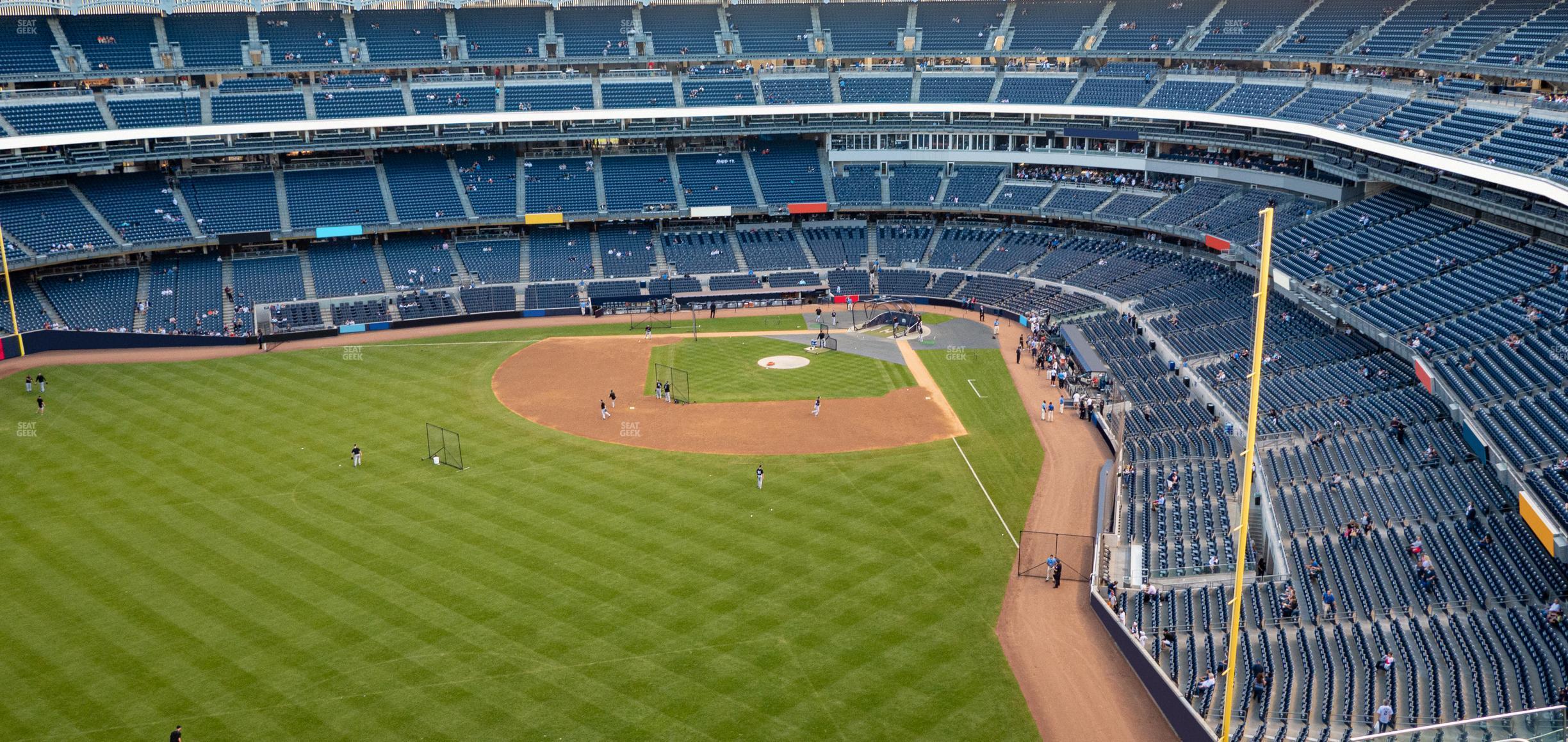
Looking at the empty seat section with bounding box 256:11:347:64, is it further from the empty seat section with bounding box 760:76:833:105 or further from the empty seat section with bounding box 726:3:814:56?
the empty seat section with bounding box 760:76:833:105

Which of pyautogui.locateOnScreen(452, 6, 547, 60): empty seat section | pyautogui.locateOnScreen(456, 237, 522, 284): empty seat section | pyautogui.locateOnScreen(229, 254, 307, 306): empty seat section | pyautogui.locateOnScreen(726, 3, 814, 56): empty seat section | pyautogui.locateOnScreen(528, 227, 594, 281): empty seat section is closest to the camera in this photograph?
pyautogui.locateOnScreen(229, 254, 307, 306): empty seat section

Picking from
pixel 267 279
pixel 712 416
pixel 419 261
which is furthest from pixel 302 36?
pixel 712 416

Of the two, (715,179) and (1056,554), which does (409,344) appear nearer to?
(715,179)

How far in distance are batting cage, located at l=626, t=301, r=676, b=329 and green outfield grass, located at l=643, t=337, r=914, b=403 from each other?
17.3ft

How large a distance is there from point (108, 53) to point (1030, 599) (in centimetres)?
6513

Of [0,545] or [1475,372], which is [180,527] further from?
[1475,372]

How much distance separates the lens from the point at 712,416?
2002 inches

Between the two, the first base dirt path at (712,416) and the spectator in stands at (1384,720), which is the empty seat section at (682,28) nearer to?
the first base dirt path at (712,416)

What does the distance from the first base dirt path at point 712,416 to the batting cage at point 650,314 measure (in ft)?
32.4

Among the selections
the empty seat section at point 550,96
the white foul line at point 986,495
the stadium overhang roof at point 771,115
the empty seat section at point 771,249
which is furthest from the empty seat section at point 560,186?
the white foul line at point 986,495

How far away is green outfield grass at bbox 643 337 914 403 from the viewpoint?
5453 centimetres

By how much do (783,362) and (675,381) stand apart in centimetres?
654

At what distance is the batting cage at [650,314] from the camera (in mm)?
69250

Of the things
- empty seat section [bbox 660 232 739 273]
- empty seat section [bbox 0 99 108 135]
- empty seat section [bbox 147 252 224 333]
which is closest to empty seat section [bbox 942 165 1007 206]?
empty seat section [bbox 660 232 739 273]
